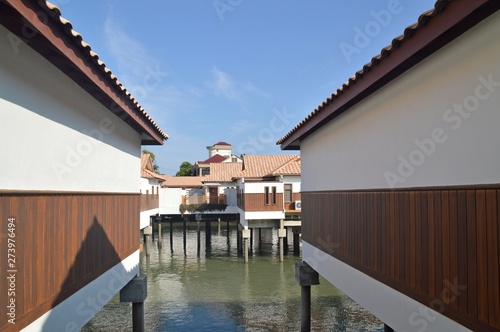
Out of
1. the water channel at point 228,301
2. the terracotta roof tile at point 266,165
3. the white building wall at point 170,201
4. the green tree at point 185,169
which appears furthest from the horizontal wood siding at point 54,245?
the green tree at point 185,169


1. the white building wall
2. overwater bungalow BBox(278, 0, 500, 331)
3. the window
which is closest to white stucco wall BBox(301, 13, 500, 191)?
overwater bungalow BBox(278, 0, 500, 331)

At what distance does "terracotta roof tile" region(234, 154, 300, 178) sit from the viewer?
83.6 feet

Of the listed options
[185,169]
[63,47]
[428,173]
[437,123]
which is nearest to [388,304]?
[428,173]

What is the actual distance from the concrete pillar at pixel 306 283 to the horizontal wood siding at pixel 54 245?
17.1 ft

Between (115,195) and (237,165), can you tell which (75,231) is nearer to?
(115,195)

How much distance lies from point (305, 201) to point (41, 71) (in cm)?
755

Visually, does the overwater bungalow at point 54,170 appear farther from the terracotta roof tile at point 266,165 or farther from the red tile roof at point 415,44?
the terracotta roof tile at point 266,165

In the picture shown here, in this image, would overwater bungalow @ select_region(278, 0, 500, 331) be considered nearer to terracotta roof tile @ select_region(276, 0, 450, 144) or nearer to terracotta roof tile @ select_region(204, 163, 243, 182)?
terracotta roof tile @ select_region(276, 0, 450, 144)

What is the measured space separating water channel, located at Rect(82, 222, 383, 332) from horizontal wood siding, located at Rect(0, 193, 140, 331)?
23.9ft

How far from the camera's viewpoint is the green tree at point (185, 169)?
73.6 metres

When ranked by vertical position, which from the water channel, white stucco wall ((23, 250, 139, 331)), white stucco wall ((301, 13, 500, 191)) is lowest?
the water channel

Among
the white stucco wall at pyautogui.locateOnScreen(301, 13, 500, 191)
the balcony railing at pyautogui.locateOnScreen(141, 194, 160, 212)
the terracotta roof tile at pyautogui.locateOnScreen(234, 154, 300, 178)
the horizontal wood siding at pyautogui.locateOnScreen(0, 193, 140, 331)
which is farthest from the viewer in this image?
the terracotta roof tile at pyautogui.locateOnScreen(234, 154, 300, 178)

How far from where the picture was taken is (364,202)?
632cm

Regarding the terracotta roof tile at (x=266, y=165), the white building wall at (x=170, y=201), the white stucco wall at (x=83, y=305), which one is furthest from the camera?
the white building wall at (x=170, y=201)
